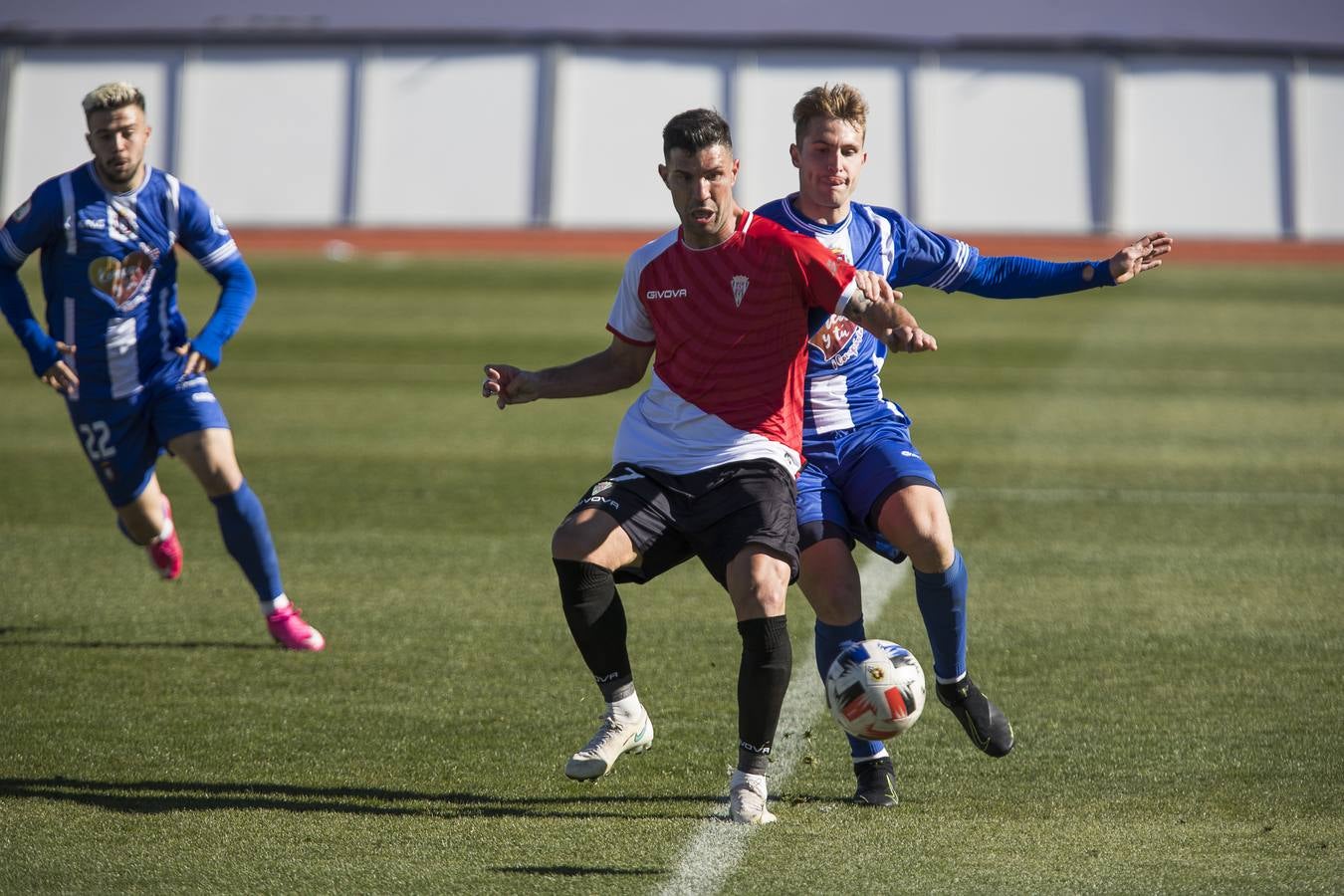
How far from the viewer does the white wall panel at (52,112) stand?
3834cm

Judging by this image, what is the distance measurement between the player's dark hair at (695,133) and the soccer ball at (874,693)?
58.2 inches

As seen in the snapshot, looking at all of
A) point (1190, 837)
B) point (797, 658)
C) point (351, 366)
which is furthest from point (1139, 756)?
point (351, 366)

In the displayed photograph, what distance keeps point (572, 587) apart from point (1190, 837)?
5.88 ft

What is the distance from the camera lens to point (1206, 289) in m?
26.0

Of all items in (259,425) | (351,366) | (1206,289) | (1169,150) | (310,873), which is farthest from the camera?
(1169,150)

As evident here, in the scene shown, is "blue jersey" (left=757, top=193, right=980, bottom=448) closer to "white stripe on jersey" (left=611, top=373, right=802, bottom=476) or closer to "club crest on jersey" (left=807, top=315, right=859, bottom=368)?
"club crest on jersey" (left=807, top=315, right=859, bottom=368)

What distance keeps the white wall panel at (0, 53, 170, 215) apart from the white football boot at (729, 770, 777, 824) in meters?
36.8

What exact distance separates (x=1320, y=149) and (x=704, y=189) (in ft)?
124

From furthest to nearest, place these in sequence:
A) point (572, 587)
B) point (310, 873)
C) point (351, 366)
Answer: point (351, 366)
point (572, 587)
point (310, 873)

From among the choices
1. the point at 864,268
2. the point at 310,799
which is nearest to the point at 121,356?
the point at 310,799

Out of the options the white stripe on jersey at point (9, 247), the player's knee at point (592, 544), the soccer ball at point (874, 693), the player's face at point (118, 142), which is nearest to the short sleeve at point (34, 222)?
the white stripe on jersey at point (9, 247)

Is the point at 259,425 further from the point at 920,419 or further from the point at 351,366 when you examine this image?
the point at 920,419

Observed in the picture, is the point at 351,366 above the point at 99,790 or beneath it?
above

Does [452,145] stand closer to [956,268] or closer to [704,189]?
[956,268]
